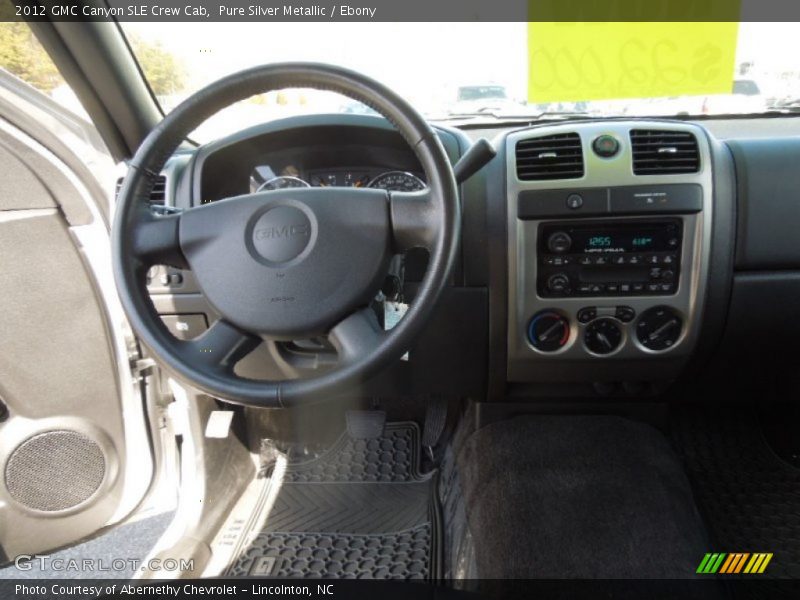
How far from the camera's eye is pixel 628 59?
46.0 inches

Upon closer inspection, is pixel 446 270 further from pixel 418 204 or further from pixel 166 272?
pixel 166 272

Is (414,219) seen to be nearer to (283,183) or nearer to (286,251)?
(286,251)

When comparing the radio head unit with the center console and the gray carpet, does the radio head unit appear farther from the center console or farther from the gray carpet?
the gray carpet

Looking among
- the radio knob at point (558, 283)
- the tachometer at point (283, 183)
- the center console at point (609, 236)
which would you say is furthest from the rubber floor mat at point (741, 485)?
the tachometer at point (283, 183)

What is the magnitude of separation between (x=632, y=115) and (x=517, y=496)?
3.82 feet

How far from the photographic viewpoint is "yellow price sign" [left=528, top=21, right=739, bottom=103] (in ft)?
3.66

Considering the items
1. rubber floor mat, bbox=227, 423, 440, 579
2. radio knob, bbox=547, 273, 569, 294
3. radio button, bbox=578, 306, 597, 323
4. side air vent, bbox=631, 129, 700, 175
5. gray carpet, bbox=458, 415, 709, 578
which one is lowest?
rubber floor mat, bbox=227, 423, 440, 579

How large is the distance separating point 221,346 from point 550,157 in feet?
3.03

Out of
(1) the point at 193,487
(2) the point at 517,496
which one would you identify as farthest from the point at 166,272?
(2) the point at 517,496

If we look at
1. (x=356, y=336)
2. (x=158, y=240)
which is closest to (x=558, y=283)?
(x=356, y=336)

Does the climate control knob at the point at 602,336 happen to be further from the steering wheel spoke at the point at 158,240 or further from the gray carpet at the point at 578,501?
the steering wheel spoke at the point at 158,240

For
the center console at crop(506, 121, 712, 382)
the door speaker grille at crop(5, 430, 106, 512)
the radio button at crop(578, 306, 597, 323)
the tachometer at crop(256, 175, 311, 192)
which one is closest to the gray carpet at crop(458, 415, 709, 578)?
the center console at crop(506, 121, 712, 382)

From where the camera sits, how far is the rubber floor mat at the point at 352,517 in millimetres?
1668

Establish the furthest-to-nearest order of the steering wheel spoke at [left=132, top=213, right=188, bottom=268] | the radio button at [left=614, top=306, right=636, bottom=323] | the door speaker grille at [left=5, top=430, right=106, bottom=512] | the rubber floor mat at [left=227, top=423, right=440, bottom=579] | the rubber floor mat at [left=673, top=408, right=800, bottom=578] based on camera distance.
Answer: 1. the door speaker grille at [left=5, top=430, right=106, bottom=512]
2. the rubber floor mat at [left=227, top=423, right=440, bottom=579]
3. the rubber floor mat at [left=673, top=408, right=800, bottom=578]
4. the radio button at [left=614, top=306, right=636, bottom=323]
5. the steering wheel spoke at [left=132, top=213, right=188, bottom=268]
